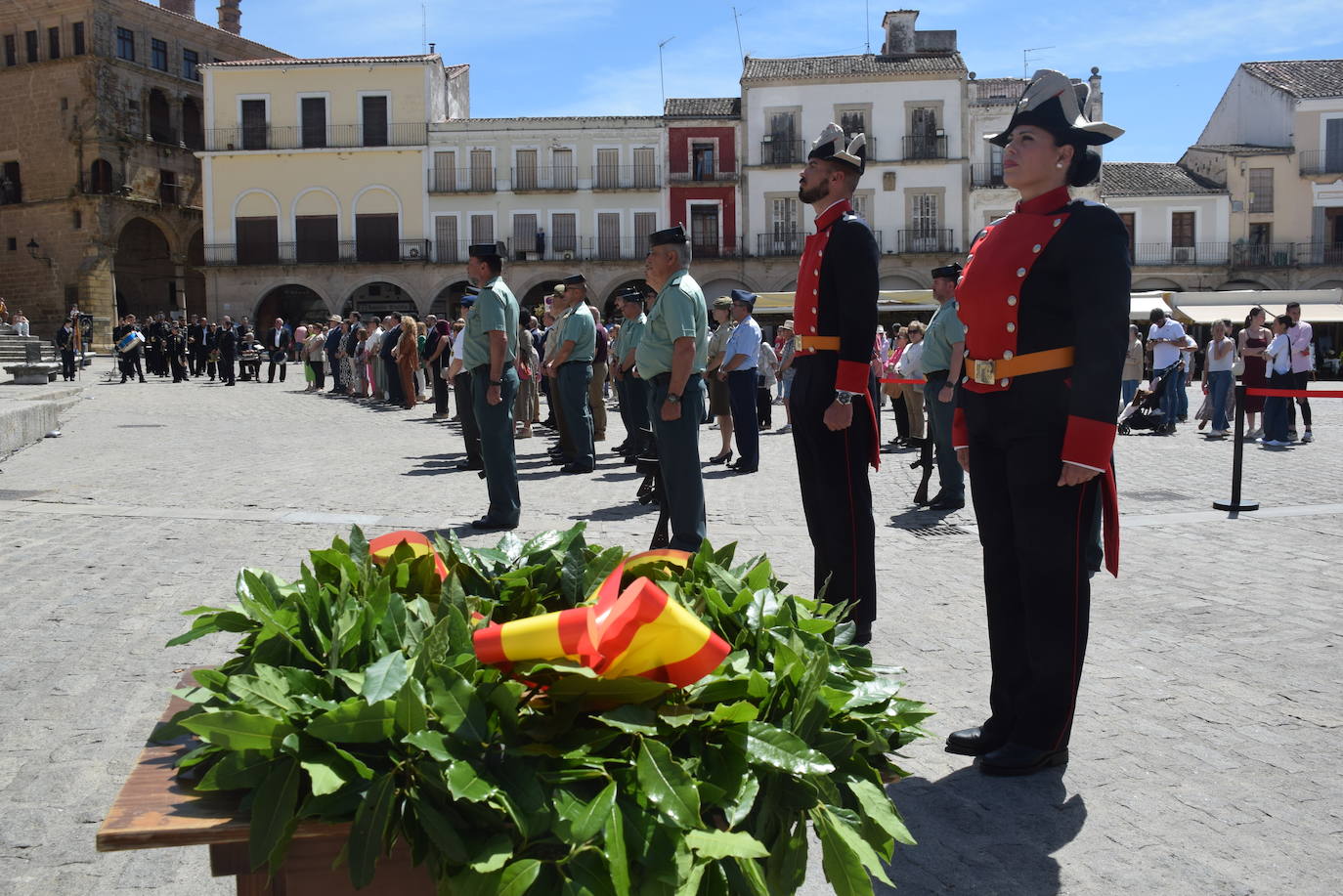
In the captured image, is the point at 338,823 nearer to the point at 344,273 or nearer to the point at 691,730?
the point at 691,730

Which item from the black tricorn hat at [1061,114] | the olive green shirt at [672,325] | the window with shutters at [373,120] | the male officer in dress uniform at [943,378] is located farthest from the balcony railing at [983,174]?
the black tricorn hat at [1061,114]

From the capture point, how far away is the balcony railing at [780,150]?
4997cm

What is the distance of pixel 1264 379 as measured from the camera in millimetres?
16578

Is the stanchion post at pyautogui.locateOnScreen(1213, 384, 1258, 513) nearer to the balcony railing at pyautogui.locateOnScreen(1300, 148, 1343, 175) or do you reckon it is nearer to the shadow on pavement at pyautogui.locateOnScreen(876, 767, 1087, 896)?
the shadow on pavement at pyautogui.locateOnScreen(876, 767, 1087, 896)

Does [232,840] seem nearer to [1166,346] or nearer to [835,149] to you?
[835,149]

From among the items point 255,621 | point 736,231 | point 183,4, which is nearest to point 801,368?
point 255,621

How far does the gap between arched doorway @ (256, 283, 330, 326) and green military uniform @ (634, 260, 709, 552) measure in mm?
47015

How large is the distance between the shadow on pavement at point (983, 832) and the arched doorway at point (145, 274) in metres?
55.7

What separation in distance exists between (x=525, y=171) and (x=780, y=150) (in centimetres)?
1044

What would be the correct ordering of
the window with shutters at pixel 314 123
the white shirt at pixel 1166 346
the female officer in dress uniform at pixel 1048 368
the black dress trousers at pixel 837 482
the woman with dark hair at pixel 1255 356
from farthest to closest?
the window with shutters at pixel 314 123, the white shirt at pixel 1166 346, the woman with dark hair at pixel 1255 356, the black dress trousers at pixel 837 482, the female officer in dress uniform at pixel 1048 368

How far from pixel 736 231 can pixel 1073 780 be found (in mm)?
47569

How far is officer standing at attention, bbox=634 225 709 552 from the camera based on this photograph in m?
6.86

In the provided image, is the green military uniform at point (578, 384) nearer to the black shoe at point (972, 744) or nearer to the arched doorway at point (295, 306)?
the black shoe at point (972, 744)

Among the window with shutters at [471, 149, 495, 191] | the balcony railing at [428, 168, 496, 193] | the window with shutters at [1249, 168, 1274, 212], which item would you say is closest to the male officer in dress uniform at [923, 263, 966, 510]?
the window with shutters at [471, 149, 495, 191]
